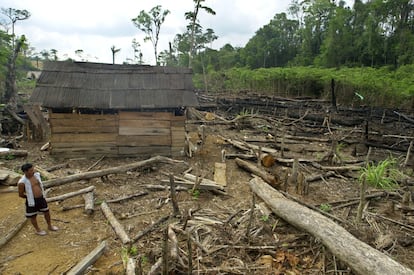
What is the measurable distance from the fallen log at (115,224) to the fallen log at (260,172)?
4777 mm

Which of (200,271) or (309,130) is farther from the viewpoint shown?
(309,130)

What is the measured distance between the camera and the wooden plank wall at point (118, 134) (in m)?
10.9

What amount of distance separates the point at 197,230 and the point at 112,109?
694 centimetres

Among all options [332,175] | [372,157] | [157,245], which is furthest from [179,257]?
[372,157]

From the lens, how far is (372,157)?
1259cm

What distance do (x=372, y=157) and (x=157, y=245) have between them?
36.4 ft

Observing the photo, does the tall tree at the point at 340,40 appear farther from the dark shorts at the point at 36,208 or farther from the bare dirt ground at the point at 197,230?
the dark shorts at the point at 36,208

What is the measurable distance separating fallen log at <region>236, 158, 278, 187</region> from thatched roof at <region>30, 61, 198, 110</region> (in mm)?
3041

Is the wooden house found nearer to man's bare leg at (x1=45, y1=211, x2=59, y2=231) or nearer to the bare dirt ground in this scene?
the bare dirt ground

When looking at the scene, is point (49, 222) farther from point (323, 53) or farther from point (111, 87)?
point (323, 53)

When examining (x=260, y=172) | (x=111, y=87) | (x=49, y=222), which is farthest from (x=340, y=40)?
(x=49, y=222)

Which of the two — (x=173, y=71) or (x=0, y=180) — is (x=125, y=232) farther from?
(x=173, y=71)

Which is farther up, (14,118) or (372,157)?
(14,118)

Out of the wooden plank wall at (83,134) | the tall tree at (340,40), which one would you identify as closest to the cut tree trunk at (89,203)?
the wooden plank wall at (83,134)
